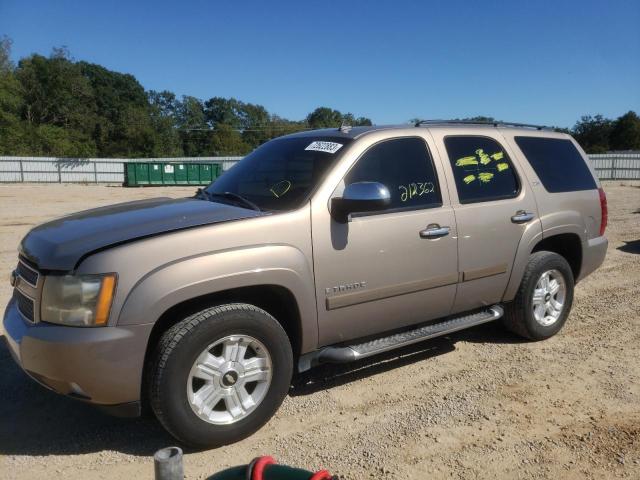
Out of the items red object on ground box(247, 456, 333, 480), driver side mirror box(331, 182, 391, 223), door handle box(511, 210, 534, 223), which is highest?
driver side mirror box(331, 182, 391, 223)

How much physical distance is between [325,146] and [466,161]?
3.91ft

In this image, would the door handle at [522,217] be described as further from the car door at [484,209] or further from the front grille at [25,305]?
the front grille at [25,305]

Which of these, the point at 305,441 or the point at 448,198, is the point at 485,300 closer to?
the point at 448,198

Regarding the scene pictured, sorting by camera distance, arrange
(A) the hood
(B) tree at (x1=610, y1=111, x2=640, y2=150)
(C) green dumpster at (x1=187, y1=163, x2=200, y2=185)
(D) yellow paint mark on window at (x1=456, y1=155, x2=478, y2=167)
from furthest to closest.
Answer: (B) tree at (x1=610, y1=111, x2=640, y2=150) → (C) green dumpster at (x1=187, y1=163, x2=200, y2=185) → (D) yellow paint mark on window at (x1=456, y1=155, x2=478, y2=167) → (A) the hood

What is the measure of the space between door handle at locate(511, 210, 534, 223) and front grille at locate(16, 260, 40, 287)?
134 inches

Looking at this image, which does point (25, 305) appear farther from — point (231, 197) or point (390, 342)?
point (390, 342)

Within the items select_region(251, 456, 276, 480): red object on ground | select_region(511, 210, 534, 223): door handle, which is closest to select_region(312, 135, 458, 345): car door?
select_region(511, 210, 534, 223): door handle

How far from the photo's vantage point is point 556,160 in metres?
4.77

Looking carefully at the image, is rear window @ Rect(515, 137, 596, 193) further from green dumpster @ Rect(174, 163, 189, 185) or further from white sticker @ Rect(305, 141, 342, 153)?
green dumpster @ Rect(174, 163, 189, 185)

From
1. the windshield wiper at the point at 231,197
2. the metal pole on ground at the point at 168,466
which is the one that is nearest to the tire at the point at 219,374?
the windshield wiper at the point at 231,197

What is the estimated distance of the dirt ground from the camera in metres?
2.81

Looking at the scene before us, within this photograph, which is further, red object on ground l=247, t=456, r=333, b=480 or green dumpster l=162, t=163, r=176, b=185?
green dumpster l=162, t=163, r=176, b=185

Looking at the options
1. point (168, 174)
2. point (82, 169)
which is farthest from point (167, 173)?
point (82, 169)

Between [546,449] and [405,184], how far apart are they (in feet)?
6.20
